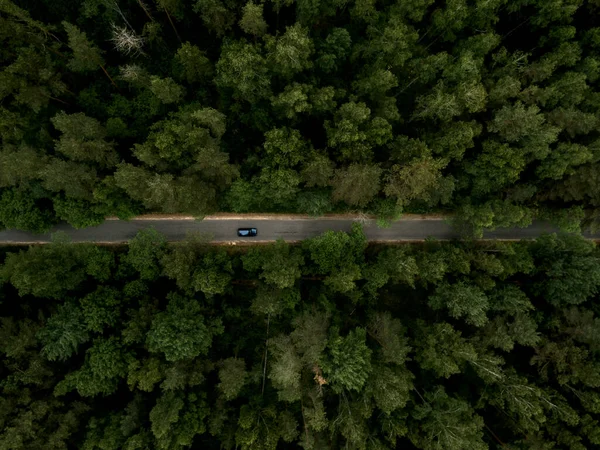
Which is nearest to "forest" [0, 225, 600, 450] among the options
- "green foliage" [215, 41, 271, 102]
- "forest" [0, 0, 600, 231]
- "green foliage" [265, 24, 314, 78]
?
"forest" [0, 0, 600, 231]

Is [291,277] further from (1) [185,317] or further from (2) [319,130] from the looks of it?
(2) [319,130]

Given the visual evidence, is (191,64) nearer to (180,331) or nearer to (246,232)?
(246,232)

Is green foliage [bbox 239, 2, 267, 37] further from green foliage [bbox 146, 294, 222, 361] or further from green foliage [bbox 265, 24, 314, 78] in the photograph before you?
green foliage [bbox 146, 294, 222, 361]

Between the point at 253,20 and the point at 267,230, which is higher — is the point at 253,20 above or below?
above

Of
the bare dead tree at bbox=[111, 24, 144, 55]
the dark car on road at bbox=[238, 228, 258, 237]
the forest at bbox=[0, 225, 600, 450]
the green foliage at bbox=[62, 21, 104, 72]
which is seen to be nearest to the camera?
the green foliage at bbox=[62, 21, 104, 72]

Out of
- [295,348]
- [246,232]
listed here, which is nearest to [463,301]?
[295,348]

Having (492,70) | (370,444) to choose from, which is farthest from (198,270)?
(492,70)

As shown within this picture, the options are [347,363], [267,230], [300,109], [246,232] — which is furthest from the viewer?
[267,230]
